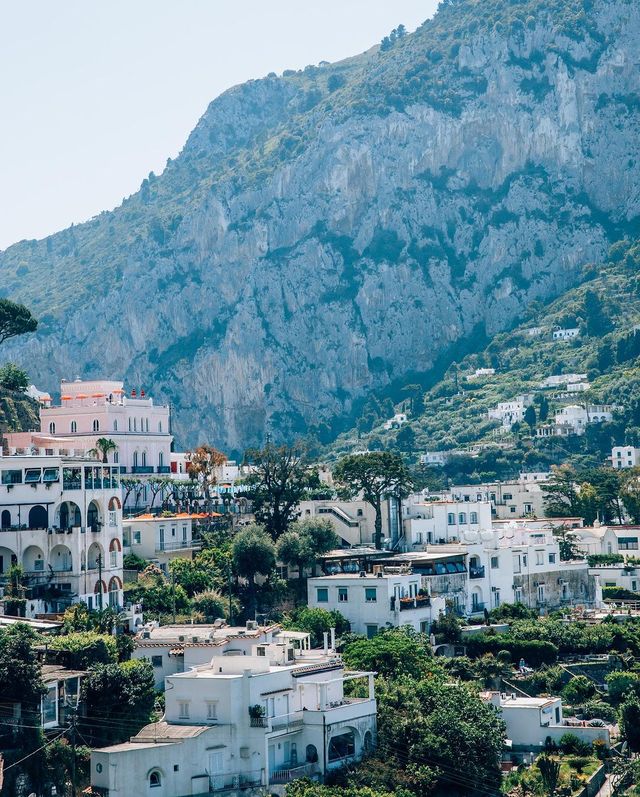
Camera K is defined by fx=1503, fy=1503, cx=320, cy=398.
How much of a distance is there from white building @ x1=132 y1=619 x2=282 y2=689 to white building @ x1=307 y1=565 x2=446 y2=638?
14134 millimetres

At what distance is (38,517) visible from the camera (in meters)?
79.4

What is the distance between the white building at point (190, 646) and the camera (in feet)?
222

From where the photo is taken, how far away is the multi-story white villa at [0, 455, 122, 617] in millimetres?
77000

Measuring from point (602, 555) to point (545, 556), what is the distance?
47.1ft

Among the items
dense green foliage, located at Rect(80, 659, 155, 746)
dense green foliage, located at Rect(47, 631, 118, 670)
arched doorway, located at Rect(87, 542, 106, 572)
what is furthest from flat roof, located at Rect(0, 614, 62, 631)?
arched doorway, located at Rect(87, 542, 106, 572)

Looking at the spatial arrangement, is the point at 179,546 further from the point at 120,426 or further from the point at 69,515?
the point at 120,426

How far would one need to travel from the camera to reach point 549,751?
7044 cm

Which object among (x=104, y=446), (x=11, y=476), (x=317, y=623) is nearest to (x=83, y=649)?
(x=11, y=476)

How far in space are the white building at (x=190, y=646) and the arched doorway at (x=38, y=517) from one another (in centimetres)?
1123

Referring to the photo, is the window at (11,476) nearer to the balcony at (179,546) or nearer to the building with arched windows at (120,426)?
the balcony at (179,546)

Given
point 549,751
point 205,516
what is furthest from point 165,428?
point 549,751

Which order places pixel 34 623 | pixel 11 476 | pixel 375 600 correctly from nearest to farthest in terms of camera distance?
pixel 34 623, pixel 11 476, pixel 375 600

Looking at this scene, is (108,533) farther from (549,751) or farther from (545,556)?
(545,556)

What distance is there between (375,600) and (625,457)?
107 meters
